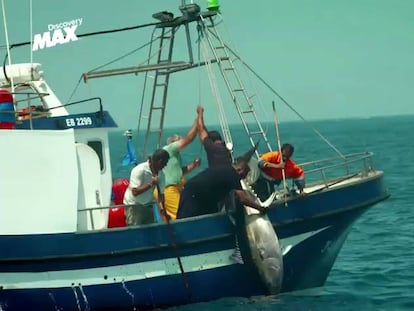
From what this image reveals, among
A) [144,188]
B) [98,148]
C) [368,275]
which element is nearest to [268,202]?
[144,188]

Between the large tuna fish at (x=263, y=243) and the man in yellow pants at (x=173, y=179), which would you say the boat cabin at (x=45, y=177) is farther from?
the large tuna fish at (x=263, y=243)

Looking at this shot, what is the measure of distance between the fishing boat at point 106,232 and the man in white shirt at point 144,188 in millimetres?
280

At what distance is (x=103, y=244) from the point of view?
11531 millimetres

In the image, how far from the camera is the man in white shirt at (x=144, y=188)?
38.1 feet

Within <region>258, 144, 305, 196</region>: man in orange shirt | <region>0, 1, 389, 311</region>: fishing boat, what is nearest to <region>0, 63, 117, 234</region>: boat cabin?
<region>0, 1, 389, 311</region>: fishing boat

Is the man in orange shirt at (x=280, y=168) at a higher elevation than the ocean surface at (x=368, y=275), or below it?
higher

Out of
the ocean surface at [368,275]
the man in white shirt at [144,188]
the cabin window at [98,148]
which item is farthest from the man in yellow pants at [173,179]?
the cabin window at [98,148]

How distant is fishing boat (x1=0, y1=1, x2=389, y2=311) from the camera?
11484 millimetres

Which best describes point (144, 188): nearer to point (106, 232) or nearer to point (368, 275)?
point (106, 232)

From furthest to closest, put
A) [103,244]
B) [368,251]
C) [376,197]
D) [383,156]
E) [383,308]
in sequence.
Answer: [383,156], [368,251], [376,197], [383,308], [103,244]

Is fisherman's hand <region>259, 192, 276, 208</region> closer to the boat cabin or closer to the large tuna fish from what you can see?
the large tuna fish

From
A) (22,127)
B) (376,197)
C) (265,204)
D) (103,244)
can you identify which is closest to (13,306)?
(103,244)

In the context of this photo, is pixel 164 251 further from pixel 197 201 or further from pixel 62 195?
pixel 62 195

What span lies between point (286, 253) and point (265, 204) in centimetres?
91
